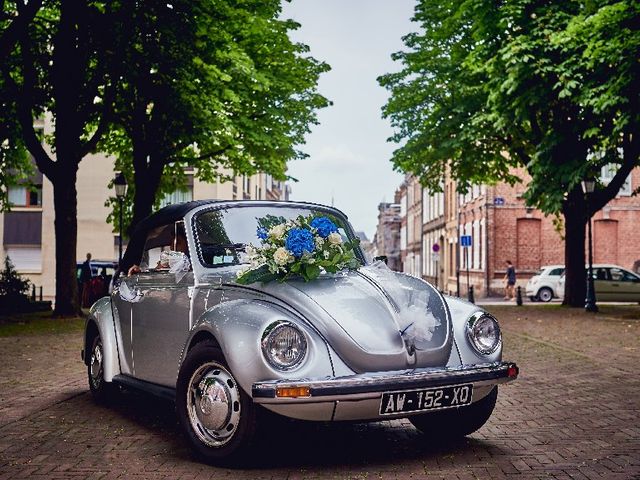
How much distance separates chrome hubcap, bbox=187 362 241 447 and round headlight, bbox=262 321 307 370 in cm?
38

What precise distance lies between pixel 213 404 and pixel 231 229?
1.67 metres

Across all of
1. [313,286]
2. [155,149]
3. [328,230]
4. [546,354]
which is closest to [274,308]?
[313,286]

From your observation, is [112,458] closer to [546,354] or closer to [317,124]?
[546,354]

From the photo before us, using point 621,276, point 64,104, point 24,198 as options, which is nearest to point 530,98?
point 64,104

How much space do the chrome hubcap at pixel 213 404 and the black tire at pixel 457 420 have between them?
1.43m

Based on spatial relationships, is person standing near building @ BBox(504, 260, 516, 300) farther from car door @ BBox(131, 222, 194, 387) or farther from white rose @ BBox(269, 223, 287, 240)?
white rose @ BBox(269, 223, 287, 240)

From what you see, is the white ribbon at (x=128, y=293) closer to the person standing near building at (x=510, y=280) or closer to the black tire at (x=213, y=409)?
the black tire at (x=213, y=409)

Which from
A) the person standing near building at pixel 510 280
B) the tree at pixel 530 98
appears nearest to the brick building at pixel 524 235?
the person standing near building at pixel 510 280

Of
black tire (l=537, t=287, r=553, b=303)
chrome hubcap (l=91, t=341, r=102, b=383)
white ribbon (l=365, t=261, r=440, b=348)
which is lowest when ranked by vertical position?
black tire (l=537, t=287, r=553, b=303)

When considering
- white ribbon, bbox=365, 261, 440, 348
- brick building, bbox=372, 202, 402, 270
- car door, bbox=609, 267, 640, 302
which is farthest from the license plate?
brick building, bbox=372, 202, 402, 270

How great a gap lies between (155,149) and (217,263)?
58.6ft

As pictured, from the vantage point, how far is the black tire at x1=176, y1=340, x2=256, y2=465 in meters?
5.13

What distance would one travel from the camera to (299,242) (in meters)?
5.68

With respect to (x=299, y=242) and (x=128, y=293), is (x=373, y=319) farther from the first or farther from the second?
(x=128, y=293)
